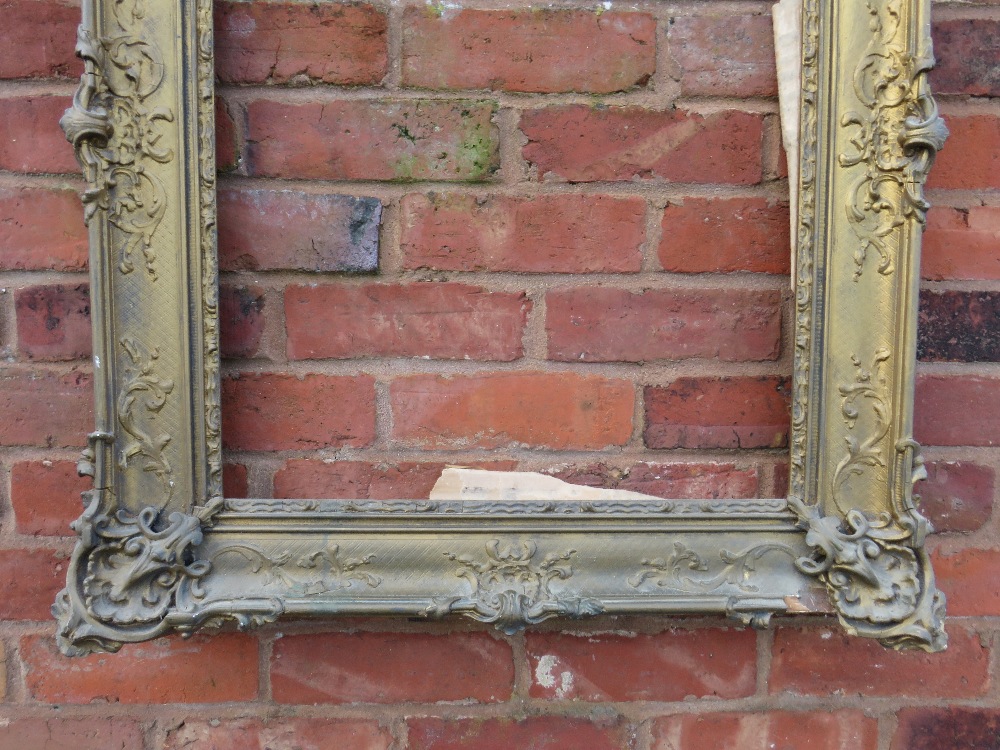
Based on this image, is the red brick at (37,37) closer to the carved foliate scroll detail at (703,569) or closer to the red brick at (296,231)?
the red brick at (296,231)

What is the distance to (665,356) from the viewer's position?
23.5 inches

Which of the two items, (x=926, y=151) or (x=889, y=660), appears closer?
(x=926, y=151)

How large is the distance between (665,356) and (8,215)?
0.56 meters

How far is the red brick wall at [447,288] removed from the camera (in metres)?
0.58

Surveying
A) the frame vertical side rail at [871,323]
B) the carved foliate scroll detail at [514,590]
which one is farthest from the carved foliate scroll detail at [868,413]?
the carved foliate scroll detail at [514,590]

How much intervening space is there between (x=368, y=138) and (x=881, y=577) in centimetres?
53

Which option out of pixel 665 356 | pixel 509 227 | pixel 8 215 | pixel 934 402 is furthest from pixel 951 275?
pixel 8 215

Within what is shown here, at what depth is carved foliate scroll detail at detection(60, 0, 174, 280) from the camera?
524 mm

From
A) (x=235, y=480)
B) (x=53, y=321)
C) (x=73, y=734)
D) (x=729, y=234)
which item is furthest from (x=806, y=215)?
(x=73, y=734)

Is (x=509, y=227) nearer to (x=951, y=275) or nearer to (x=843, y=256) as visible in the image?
(x=843, y=256)

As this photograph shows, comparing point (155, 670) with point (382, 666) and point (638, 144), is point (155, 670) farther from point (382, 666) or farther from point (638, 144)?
point (638, 144)

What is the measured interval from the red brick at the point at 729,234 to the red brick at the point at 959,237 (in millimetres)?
130

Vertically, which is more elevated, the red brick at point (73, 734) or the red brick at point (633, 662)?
the red brick at point (633, 662)

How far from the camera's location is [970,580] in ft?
2.08
